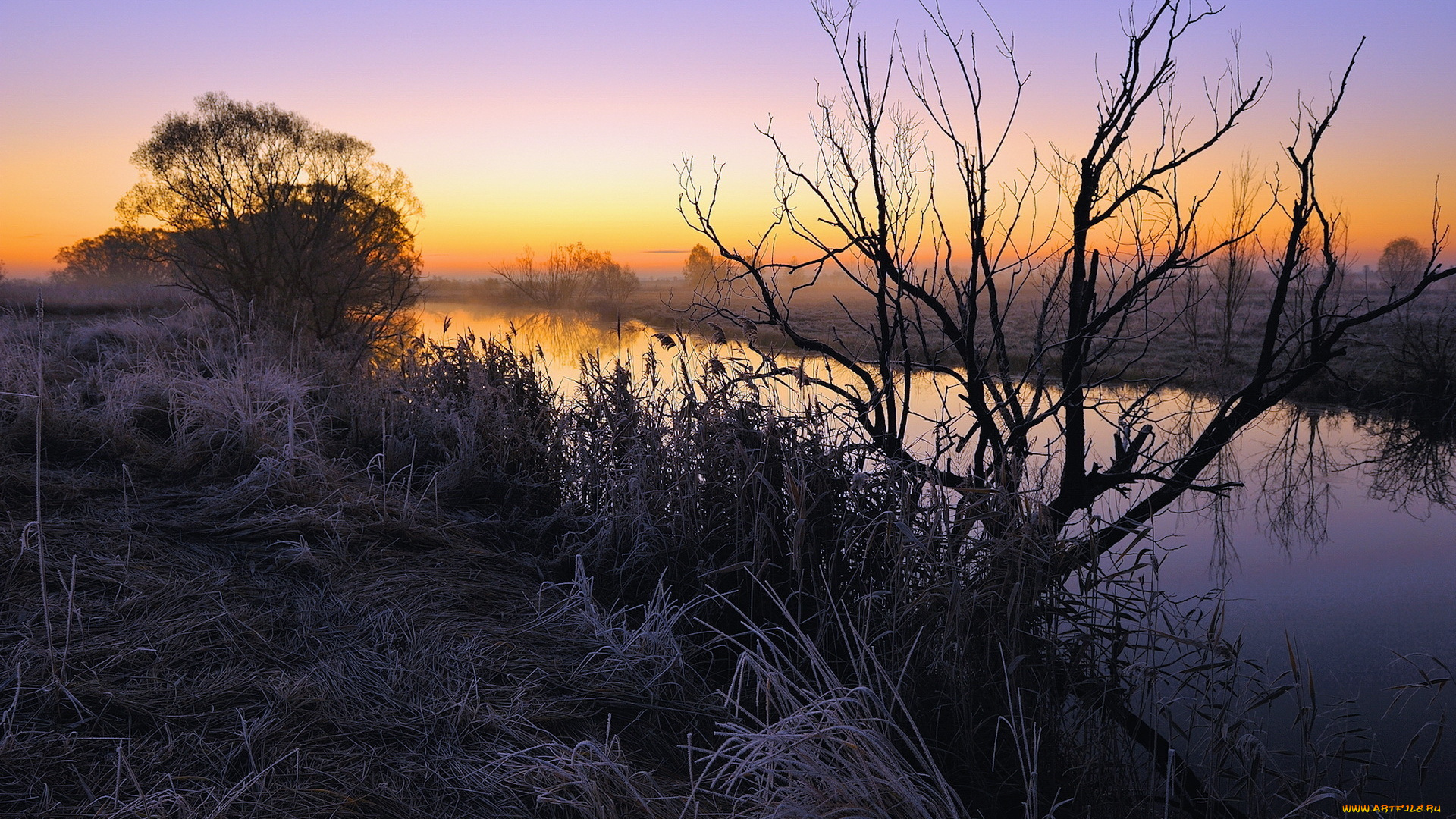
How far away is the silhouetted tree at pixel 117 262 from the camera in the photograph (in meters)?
14.8

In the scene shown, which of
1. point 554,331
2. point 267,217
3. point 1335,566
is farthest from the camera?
point 554,331

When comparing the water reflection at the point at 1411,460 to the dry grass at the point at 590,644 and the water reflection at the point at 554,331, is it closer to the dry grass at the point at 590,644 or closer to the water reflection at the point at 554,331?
the dry grass at the point at 590,644

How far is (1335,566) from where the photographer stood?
19.2 ft

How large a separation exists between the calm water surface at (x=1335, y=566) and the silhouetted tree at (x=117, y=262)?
1239 centimetres

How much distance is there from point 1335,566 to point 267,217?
51.2 feet

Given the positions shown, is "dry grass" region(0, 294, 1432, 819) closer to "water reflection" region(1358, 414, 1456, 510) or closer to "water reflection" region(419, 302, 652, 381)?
"water reflection" region(419, 302, 652, 381)

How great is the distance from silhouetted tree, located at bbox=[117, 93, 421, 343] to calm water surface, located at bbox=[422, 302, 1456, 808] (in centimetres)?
913

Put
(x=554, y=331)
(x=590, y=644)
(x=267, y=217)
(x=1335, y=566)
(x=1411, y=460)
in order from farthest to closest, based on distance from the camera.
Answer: (x=554, y=331), (x=267, y=217), (x=1411, y=460), (x=1335, y=566), (x=590, y=644)

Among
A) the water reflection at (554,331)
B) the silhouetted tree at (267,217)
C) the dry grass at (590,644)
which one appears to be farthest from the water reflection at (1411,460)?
the silhouetted tree at (267,217)

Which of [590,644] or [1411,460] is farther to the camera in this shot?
[1411,460]

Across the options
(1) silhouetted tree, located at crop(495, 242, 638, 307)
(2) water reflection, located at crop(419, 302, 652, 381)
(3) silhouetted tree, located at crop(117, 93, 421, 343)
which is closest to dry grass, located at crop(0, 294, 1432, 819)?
(2) water reflection, located at crop(419, 302, 652, 381)

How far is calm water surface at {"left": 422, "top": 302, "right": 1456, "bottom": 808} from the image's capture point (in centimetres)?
396

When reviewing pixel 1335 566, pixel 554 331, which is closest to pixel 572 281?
pixel 554 331

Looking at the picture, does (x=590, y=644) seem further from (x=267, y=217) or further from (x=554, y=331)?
(x=554, y=331)
